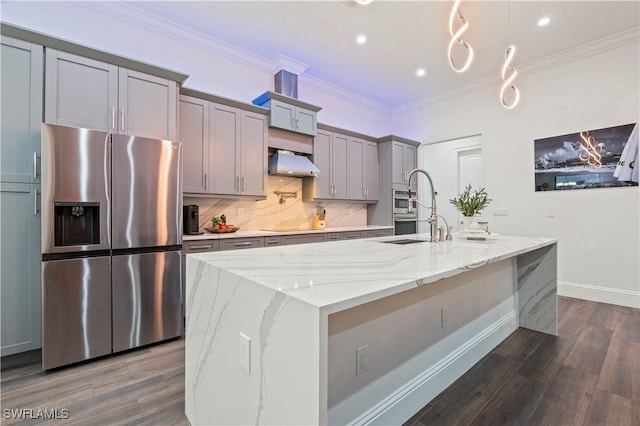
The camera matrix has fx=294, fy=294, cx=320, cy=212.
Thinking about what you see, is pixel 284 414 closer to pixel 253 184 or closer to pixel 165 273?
pixel 165 273

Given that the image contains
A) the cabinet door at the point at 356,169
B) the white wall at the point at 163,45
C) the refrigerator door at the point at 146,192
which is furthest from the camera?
the cabinet door at the point at 356,169

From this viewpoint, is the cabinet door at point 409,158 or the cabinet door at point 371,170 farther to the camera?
the cabinet door at point 409,158

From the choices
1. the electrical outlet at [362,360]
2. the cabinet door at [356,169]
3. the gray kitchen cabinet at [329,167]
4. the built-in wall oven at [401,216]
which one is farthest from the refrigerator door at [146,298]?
the built-in wall oven at [401,216]

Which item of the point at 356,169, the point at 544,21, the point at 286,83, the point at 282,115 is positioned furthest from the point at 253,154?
the point at 544,21

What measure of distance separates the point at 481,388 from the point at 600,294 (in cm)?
296

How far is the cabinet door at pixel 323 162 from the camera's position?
430cm

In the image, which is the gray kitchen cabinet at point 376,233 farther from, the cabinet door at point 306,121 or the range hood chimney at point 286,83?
the range hood chimney at point 286,83

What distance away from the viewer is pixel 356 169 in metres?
4.79

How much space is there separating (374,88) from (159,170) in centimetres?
372

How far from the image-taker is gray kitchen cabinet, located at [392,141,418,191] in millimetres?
4949

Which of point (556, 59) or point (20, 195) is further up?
point (556, 59)

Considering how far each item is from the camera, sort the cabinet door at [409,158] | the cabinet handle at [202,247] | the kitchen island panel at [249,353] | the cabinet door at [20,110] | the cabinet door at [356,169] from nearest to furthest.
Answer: the kitchen island panel at [249,353], the cabinet door at [20,110], the cabinet handle at [202,247], the cabinet door at [356,169], the cabinet door at [409,158]

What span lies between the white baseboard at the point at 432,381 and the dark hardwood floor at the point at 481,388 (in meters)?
0.04

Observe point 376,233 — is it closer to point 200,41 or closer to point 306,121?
point 306,121
